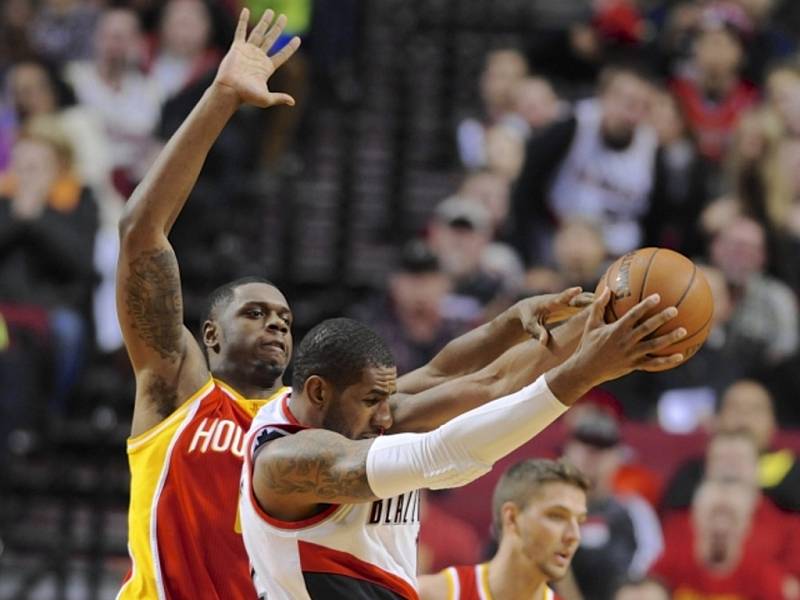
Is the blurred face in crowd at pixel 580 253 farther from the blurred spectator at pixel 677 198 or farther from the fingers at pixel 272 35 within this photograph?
the fingers at pixel 272 35

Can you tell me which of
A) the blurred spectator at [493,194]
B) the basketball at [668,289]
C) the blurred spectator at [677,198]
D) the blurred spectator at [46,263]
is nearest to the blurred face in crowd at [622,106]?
the blurred spectator at [677,198]

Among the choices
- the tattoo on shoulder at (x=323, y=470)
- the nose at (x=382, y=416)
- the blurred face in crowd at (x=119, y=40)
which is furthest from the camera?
the blurred face in crowd at (x=119, y=40)

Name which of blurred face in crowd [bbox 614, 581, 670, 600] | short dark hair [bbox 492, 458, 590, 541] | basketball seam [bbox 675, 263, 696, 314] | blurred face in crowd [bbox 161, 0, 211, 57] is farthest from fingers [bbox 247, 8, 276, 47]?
blurred face in crowd [bbox 161, 0, 211, 57]

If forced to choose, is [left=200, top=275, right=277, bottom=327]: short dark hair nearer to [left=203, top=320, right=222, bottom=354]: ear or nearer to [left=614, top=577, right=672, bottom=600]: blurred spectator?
[left=203, top=320, right=222, bottom=354]: ear

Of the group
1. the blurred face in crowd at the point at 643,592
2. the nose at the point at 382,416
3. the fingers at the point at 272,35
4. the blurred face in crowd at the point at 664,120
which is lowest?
the blurred face in crowd at the point at 643,592

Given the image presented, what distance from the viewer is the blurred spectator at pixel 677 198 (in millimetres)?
11391

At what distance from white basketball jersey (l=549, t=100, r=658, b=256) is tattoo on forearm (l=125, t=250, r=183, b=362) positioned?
586 cm

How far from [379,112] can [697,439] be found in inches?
191

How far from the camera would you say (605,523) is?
29.8 ft

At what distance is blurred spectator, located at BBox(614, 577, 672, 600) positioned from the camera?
8172 millimetres

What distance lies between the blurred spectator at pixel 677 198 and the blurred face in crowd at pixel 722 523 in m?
2.51

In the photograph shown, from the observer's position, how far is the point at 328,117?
13461 millimetres

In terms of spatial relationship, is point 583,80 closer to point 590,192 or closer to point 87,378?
point 590,192

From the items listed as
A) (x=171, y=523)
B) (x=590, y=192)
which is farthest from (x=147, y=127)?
(x=171, y=523)
